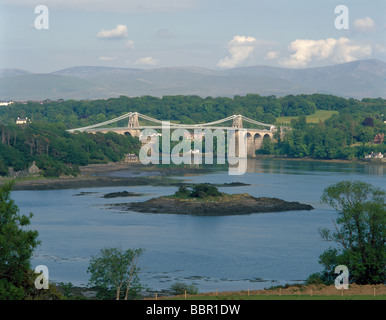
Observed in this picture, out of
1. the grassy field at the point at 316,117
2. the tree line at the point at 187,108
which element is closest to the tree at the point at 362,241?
A: the grassy field at the point at 316,117

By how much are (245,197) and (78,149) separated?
62.4ft

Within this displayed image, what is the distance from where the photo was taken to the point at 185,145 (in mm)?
62219

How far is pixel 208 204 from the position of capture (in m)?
25.9

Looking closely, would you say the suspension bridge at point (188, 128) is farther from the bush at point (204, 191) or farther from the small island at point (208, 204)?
the bush at point (204, 191)

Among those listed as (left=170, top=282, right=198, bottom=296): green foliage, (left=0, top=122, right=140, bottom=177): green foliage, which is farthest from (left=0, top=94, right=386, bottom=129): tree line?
(left=170, top=282, right=198, bottom=296): green foliage

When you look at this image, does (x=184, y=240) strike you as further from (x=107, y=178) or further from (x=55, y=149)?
(x=55, y=149)

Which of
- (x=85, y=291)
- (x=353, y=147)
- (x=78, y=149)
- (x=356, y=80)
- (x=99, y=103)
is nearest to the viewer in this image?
(x=85, y=291)

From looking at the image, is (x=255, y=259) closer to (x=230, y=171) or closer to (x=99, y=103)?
(x=230, y=171)

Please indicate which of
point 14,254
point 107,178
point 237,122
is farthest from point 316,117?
point 14,254

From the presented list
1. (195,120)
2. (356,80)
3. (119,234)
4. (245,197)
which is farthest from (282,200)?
(356,80)

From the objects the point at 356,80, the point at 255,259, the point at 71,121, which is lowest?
the point at 255,259

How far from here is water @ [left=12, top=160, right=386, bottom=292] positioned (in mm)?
15258

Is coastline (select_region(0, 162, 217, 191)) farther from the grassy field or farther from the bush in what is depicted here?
the grassy field

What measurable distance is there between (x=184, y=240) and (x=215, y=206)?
6.15 metres
